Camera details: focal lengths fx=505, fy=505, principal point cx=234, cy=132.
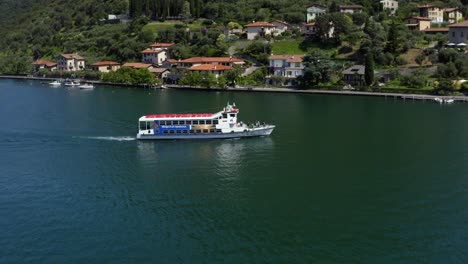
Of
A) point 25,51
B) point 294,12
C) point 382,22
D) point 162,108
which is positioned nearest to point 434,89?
point 382,22

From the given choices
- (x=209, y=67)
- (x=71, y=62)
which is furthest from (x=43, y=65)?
(x=209, y=67)

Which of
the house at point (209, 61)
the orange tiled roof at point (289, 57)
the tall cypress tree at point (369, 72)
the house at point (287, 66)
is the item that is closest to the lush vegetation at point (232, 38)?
the tall cypress tree at point (369, 72)

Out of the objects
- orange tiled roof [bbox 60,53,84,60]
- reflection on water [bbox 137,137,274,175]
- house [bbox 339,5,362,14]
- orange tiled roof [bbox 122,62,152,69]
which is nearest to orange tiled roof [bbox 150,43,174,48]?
orange tiled roof [bbox 122,62,152,69]

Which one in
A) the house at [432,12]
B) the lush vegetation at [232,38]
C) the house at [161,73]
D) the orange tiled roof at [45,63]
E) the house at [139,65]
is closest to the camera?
the lush vegetation at [232,38]

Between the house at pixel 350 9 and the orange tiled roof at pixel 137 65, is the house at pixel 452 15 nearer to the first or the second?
the house at pixel 350 9

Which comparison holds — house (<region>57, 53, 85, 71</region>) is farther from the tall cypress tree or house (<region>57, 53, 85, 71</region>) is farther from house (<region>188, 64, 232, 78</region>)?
the tall cypress tree

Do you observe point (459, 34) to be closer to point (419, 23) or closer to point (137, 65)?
point (419, 23)

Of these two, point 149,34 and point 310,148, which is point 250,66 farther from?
point 310,148
